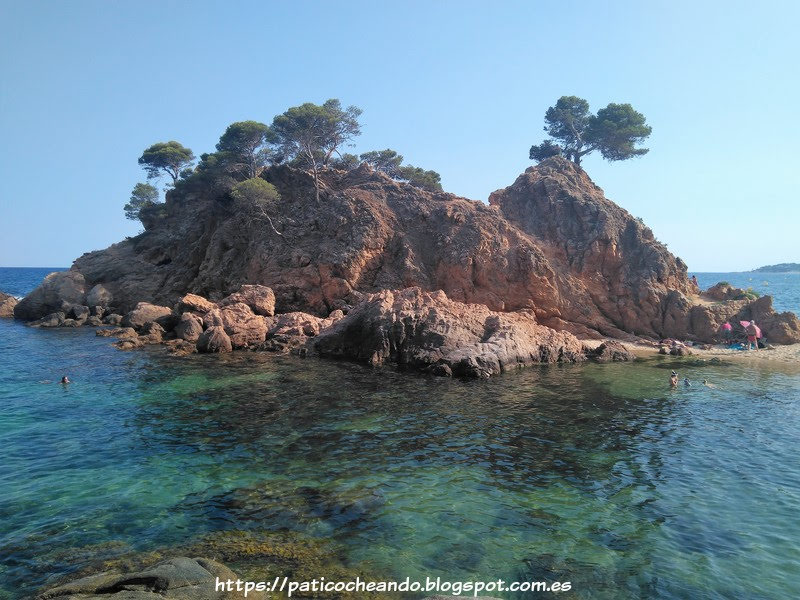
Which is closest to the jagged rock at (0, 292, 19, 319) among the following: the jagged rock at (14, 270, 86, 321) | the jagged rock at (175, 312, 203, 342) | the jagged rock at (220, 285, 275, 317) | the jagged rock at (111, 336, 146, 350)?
the jagged rock at (14, 270, 86, 321)

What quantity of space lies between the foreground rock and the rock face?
26.1 metres

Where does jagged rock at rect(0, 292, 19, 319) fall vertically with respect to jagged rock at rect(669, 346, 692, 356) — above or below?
above

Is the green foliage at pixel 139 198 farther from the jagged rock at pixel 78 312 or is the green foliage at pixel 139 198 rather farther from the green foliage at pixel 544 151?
A: the green foliage at pixel 544 151

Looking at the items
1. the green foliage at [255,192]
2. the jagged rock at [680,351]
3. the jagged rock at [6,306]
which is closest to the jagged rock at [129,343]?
the green foliage at [255,192]

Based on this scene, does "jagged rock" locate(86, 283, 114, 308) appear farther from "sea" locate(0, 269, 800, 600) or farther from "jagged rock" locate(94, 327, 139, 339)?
"sea" locate(0, 269, 800, 600)

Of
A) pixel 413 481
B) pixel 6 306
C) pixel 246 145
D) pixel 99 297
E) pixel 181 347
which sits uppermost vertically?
pixel 246 145

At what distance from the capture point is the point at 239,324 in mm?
32938

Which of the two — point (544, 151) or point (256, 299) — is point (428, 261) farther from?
point (544, 151)

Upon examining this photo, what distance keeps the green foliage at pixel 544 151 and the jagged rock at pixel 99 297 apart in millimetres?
49292

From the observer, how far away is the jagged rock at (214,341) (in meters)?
31.1

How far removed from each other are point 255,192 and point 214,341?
17633 millimetres

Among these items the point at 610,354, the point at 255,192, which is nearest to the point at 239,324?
the point at 255,192

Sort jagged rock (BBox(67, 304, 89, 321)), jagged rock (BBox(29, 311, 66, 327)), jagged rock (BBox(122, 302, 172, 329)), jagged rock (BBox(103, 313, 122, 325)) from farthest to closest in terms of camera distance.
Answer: jagged rock (BBox(67, 304, 89, 321))
jagged rock (BBox(103, 313, 122, 325))
jagged rock (BBox(29, 311, 66, 327))
jagged rock (BBox(122, 302, 172, 329))

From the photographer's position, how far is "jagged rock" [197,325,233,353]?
31078 mm
